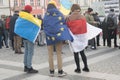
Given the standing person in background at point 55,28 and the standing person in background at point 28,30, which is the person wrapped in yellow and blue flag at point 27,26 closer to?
the standing person in background at point 28,30

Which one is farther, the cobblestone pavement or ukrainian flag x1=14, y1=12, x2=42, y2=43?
ukrainian flag x1=14, y1=12, x2=42, y2=43

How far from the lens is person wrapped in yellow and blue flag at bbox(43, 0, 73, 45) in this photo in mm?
8133

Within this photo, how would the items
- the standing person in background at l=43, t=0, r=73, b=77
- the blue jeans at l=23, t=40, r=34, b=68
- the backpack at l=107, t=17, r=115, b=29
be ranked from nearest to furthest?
1. the standing person in background at l=43, t=0, r=73, b=77
2. the blue jeans at l=23, t=40, r=34, b=68
3. the backpack at l=107, t=17, r=115, b=29

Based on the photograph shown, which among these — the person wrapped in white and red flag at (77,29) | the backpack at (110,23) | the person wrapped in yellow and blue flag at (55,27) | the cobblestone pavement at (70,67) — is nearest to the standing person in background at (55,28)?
the person wrapped in yellow and blue flag at (55,27)

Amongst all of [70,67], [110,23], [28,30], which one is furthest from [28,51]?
[110,23]

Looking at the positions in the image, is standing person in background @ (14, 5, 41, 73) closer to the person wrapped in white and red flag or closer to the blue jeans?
the blue jeans

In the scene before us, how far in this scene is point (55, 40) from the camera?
8133 mm

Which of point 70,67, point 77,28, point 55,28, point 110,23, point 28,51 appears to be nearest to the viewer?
point 55,28

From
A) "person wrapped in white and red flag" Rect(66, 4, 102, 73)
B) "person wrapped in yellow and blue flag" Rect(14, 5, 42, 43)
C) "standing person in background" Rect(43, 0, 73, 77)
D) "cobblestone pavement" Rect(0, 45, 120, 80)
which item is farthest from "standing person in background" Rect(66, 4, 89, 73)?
"person wrapped in yellow and blue flag" Rect(14, 5, 42, 43)

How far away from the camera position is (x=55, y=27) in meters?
8.13

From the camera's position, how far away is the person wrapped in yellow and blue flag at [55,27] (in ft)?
26.7

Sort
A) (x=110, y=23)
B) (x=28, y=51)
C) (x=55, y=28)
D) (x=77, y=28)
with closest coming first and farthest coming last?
(x=55, y=28) < (x=77, y=28) < (x=28, y=51) < (x=110, y=23)

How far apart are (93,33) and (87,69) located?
1.06m

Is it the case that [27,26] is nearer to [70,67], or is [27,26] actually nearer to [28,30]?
[28,30]
